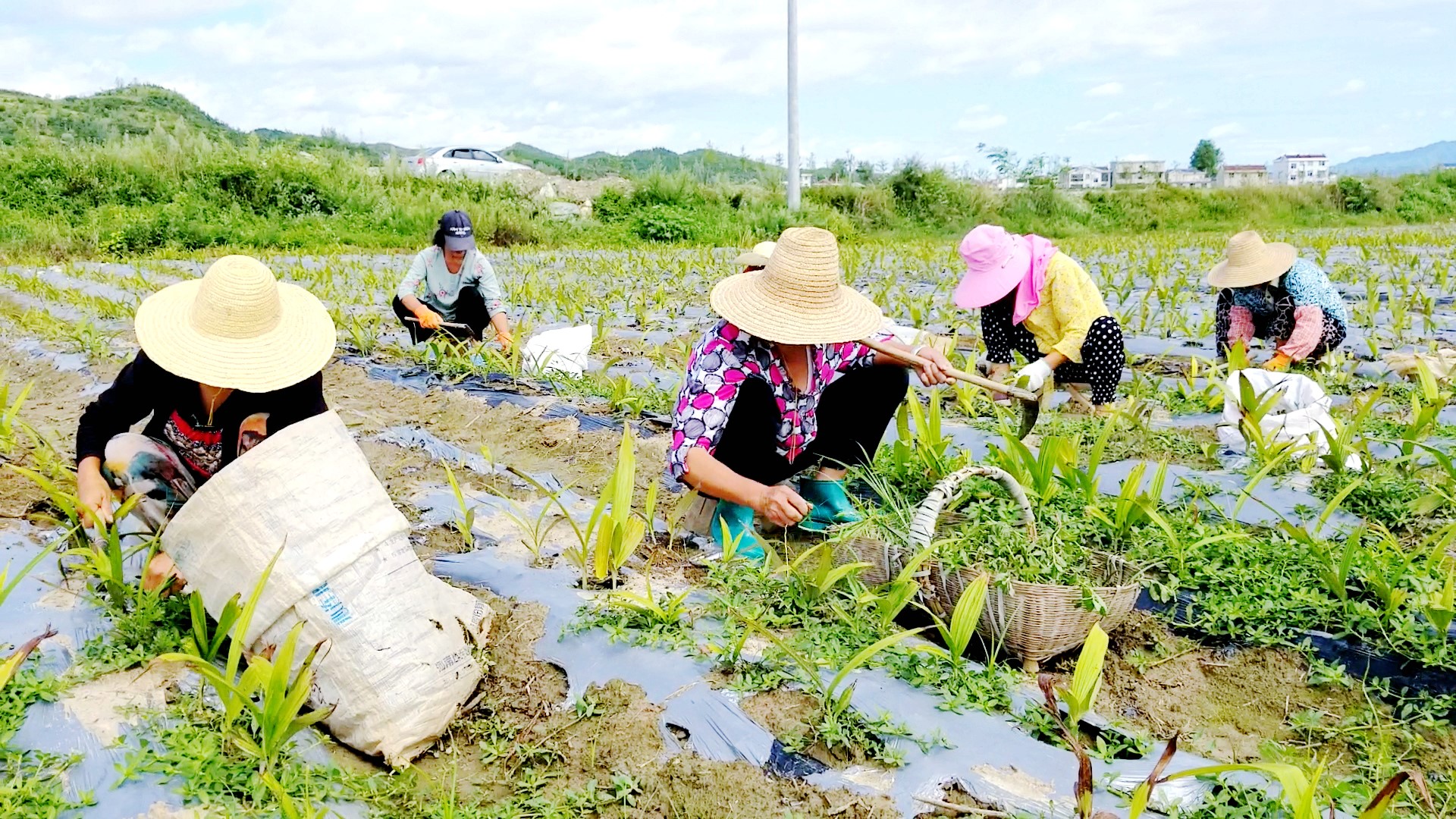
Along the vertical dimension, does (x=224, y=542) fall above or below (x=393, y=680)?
above

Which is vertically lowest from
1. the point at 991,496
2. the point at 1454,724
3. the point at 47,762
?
the point at 1454,724

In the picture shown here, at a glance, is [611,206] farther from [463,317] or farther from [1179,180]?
[1179,180]

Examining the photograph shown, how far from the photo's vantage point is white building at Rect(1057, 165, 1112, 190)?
19016 mm

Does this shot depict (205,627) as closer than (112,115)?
Yes

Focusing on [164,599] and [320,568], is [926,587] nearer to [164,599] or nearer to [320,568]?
[320,568]

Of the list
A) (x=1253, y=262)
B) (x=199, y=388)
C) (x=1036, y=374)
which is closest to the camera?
(x=199, y=388)

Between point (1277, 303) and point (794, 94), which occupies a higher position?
point (794, 94)

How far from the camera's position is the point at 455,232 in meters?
4.42

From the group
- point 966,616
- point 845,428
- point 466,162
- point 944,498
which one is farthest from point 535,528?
point 466,162

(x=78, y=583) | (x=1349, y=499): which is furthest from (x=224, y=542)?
(x=1349, y=499)

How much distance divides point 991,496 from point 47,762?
69.4 inches

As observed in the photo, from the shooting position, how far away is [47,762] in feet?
4.78

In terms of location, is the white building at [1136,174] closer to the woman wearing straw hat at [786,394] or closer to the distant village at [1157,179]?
the distant village at [1157,179]

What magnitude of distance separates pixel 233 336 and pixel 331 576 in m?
0.52
